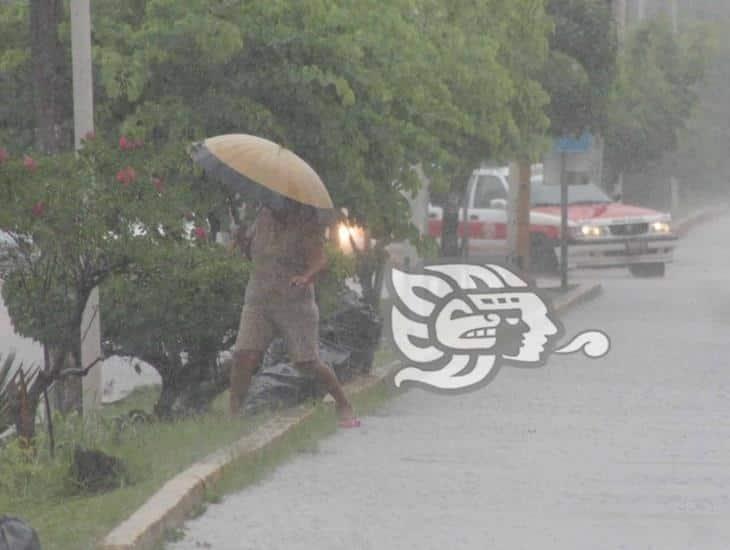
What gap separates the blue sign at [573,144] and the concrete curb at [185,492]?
1531 cm

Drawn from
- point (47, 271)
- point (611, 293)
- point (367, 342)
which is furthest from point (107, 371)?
point (611, 293)

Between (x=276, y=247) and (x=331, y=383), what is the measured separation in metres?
0.94

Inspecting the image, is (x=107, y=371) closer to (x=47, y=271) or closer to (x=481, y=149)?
(x=481, y=149)

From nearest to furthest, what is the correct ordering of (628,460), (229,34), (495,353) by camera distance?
(628,460)
(229,34)
(495,353)

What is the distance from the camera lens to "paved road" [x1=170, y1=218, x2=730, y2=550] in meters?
8.79

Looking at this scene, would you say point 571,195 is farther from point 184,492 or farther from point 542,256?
point 184,492

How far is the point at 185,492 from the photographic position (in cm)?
903

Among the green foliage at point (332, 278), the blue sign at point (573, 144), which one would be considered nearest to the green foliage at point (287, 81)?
the green foliage at point (332, 278)

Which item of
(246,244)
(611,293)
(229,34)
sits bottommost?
(611,293)

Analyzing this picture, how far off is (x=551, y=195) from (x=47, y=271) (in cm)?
2556

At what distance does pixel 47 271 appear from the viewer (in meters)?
10.4

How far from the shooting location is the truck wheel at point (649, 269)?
34281mm

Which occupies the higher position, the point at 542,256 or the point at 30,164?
the point at 30,164

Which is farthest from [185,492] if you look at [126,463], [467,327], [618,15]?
[618,15]
